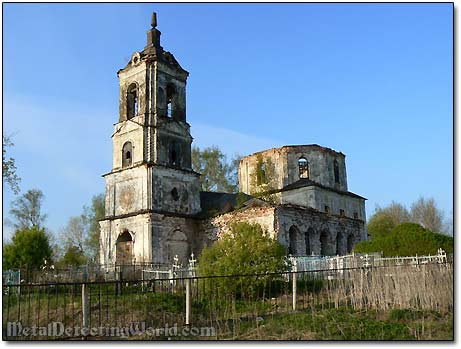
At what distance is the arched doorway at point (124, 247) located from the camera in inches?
1080

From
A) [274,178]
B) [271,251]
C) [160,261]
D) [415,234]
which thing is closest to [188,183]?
[160,261]

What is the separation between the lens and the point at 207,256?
14844mm

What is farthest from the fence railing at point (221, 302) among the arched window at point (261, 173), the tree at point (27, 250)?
the arched window at point (261, 173)

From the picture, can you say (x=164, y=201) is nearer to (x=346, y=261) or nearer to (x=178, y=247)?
(x=178, y=247)

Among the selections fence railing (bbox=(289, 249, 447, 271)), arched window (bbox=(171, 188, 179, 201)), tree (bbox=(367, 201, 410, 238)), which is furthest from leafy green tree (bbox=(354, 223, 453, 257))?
tree (bbox=(367, 201, 410, 238))

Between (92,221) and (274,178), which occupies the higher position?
(274,178)

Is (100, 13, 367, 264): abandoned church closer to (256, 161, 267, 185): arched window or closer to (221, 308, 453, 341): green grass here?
(256, 161, 267, 185): arched window

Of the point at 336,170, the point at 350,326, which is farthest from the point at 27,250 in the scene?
the point at 350,326

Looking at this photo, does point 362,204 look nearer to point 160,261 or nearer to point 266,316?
point 160,261

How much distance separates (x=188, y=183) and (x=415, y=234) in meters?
13.4

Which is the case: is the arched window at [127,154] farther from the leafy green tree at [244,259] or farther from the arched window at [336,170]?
the arched window at [336,170]

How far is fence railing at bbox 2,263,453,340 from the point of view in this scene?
9414mm

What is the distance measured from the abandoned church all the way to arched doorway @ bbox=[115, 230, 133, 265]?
0.05 metres

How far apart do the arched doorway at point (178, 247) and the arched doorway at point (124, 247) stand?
2243 millimetres
